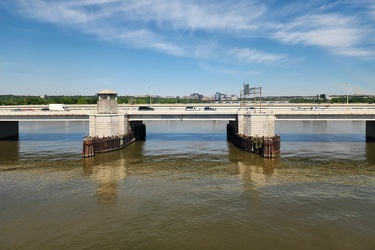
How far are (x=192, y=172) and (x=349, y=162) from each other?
20907 millimetres

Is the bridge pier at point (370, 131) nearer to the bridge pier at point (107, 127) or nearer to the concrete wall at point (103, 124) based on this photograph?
the bridge pier at point (107, 127)

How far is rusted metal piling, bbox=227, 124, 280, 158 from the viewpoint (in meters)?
42.4

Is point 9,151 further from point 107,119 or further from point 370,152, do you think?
point 370,152

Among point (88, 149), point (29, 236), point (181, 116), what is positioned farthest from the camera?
point (181, 116)

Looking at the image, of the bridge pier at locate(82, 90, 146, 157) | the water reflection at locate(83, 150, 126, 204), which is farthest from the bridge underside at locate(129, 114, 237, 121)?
the water reflection at locate(83, 150, 126, 204)

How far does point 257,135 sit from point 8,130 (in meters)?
52.5

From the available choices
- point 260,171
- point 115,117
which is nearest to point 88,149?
point 115,117

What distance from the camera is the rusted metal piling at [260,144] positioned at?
42.4 meters

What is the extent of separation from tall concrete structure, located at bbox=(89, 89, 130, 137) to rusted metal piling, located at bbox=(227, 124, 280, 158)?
68.5ft

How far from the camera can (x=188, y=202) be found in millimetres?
24375

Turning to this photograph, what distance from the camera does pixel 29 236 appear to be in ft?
59.9

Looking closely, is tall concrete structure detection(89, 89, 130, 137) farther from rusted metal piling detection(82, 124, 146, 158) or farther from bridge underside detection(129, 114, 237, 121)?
bridge underside detection(129, 114, 237, 121)

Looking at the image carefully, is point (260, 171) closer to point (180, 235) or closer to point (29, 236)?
point (180, 235)

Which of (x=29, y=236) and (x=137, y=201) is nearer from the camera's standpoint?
(x=29, y=236)
